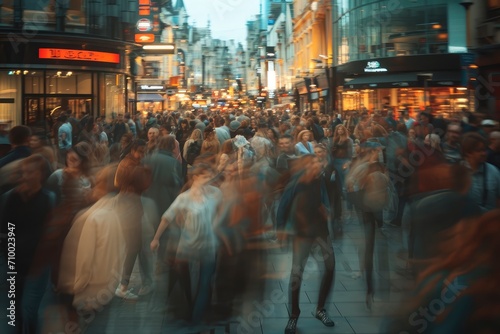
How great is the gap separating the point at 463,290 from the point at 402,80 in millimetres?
30517

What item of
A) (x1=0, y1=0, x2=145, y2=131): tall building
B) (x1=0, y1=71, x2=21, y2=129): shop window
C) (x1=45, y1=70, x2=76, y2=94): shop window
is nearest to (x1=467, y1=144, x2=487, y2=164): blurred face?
(x1=0, y1=0, x2=145, y2=131): tall building

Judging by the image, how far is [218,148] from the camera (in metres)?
11.2

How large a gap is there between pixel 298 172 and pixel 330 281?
1265mm

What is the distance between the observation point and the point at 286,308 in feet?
22.0

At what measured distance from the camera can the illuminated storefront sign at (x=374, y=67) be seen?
33594 mm

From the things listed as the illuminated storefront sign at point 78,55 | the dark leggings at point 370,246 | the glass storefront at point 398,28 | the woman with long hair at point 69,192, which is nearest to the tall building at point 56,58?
the illuminated storefront sign at point 78,55

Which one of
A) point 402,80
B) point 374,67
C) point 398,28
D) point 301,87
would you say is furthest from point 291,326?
point 301,87

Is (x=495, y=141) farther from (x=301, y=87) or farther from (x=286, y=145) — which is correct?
(x=301, y=87)

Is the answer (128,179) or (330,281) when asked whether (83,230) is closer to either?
(128,179)

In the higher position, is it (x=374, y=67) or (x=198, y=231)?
(x=374, y=67)

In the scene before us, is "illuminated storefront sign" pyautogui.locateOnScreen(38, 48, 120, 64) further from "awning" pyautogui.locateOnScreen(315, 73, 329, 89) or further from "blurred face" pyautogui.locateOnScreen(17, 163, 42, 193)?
→ "blurred face" pyautogui.locateOnScreen(17, 163, 42, 193)

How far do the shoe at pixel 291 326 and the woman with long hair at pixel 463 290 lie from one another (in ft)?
6.82

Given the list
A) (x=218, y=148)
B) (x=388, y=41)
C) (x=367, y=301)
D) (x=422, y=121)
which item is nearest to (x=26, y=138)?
(x=218, y=148)

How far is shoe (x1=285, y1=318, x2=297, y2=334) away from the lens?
5.92 m
